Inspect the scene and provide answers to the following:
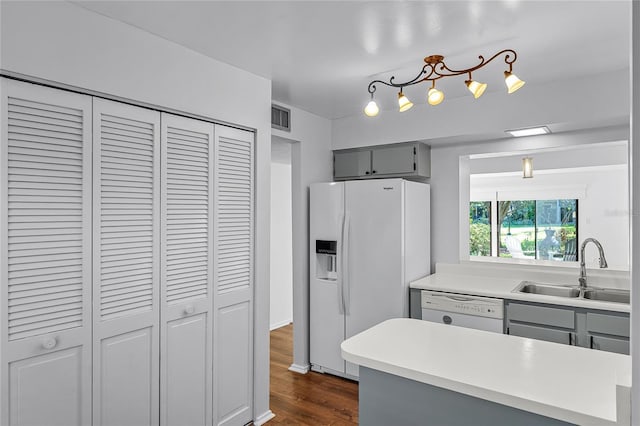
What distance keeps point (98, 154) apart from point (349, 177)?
2.43 m

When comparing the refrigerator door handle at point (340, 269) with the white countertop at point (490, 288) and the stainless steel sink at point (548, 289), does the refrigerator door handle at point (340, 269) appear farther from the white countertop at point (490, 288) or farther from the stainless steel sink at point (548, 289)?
the stainless steel sink at point (548, 289)

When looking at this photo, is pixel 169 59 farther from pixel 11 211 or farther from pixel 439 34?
pixel 439 34

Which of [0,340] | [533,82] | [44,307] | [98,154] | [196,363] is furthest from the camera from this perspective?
[533,82]

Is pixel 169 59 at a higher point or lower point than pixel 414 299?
higher

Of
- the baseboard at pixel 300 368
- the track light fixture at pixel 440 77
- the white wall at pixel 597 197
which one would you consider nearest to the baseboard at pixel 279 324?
the baseboard at pixel 300 368

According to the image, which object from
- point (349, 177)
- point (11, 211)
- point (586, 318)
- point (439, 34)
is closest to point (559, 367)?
point (586, 318)

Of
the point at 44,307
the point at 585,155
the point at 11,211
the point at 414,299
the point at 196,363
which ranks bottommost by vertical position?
the point at 196,363

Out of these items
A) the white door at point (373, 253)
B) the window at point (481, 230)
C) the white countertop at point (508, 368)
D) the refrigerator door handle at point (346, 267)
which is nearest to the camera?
the white countertop at point (508, 368)

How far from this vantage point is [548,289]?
313cm

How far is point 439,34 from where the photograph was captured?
2145 millimetres

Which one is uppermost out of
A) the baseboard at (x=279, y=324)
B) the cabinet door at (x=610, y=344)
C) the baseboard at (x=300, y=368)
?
the cabinet door at (x=610, y=344)

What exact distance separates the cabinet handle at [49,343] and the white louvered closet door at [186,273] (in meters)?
0.55

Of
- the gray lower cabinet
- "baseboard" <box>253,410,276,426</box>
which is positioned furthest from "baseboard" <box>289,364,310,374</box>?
the gray lower cabinet

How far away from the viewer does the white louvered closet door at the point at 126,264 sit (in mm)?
1924
